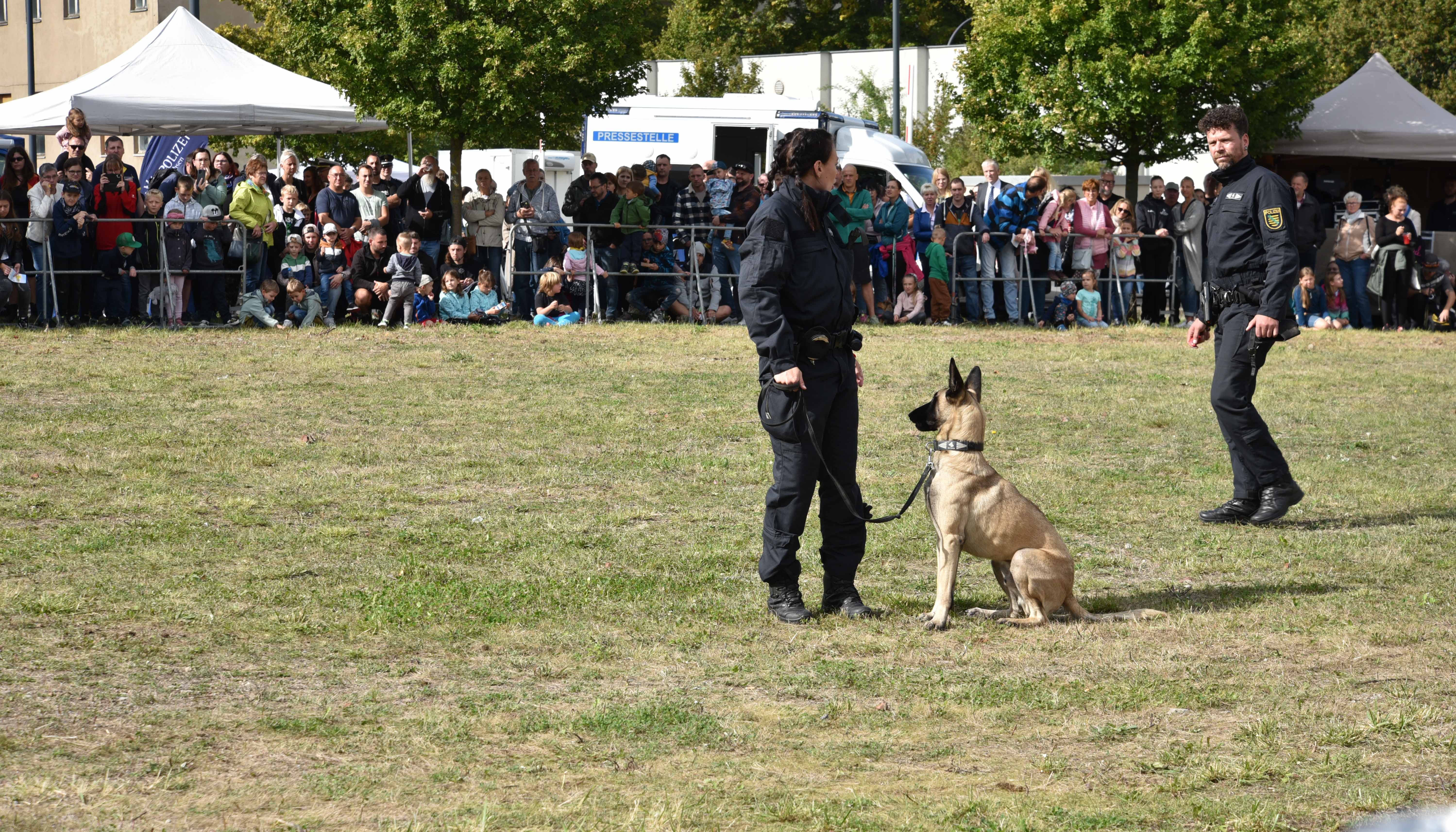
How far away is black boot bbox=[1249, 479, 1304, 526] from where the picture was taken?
332 inches

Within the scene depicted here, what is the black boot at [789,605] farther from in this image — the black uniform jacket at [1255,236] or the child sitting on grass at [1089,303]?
the child sitting on grass at [1089,303]

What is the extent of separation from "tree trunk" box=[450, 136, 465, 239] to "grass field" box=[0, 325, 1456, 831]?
23.9 ft

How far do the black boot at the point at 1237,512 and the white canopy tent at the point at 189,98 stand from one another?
15.1 m

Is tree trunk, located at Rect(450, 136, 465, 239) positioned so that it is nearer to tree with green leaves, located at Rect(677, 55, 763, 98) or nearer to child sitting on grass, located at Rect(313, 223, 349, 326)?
child sitting on grass, located at Rect(313, 223, 349, 326)

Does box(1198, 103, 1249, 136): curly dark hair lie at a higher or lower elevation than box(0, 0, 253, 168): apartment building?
lower

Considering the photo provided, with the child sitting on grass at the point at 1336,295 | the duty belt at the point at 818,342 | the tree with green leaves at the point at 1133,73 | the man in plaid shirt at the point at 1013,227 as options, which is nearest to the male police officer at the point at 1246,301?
the duty belt at the point at 818,342

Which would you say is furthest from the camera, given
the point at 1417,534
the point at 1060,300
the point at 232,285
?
the point at 1060,300

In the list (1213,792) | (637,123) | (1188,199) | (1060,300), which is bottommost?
(1213,792)

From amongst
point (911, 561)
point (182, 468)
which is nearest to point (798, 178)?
point (911, 561)

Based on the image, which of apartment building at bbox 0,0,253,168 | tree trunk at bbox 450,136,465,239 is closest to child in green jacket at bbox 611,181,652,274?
tree trunk at bbox 450,136,465,239

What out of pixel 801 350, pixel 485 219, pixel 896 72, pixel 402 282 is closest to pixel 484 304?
pixel 402 282

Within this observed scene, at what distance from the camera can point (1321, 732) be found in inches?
193

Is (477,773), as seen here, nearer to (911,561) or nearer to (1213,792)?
(1213,792)

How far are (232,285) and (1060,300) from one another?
10.6m
